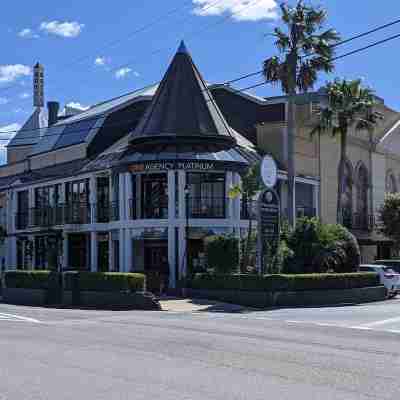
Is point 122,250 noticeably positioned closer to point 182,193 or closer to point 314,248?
point 182,193

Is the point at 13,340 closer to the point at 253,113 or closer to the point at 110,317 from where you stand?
the point at 110,317

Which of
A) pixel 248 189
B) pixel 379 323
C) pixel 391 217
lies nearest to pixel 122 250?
pixel 248 189

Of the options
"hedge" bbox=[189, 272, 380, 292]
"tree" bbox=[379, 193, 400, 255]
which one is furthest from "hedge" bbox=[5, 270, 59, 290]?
"tree" bbox=[379, 193, 400, 255]

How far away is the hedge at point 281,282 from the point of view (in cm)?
2628

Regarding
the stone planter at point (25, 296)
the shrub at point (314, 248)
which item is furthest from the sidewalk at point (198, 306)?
the stone planter at point (25, 296)

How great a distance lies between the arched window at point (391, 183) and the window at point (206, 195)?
20.2 m

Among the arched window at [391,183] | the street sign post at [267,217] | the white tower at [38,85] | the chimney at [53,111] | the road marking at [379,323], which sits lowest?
the road marking at [379,323]

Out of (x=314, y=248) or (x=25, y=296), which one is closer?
(x=314, y=248)

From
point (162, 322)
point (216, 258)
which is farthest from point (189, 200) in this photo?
point (162, 322)

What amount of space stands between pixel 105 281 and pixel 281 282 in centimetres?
664

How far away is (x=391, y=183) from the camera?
171 ft

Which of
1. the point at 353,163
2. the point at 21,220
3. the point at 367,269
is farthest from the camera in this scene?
the point at 353,163

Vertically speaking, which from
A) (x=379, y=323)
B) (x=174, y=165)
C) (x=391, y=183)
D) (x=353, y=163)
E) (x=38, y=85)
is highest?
(x=38, y=85)

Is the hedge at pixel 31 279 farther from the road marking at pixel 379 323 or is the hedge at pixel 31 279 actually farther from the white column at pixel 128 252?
the road marking at pixel 379 323
